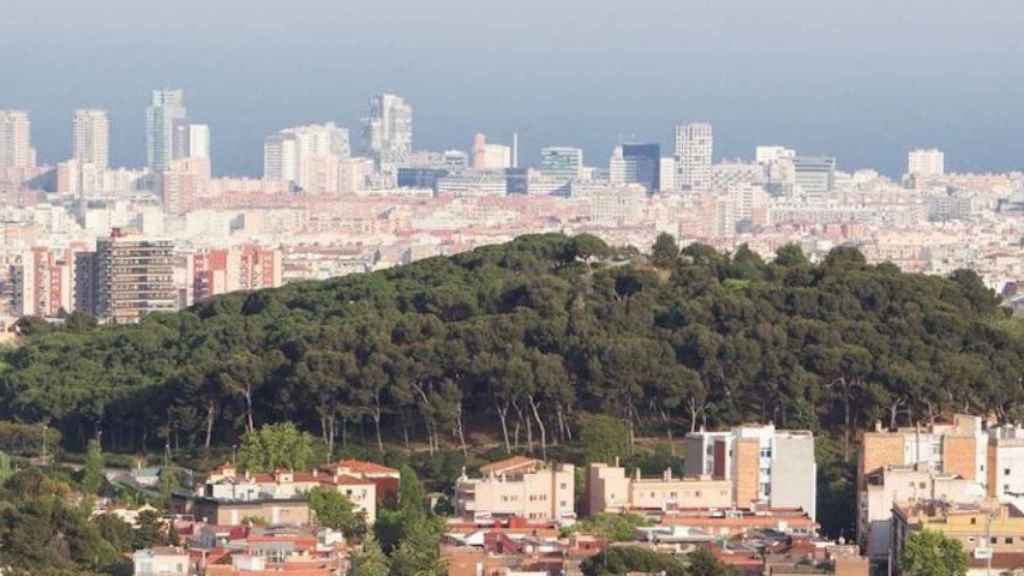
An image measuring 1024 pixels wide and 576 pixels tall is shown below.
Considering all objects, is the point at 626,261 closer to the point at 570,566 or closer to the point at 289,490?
the point at 289,490

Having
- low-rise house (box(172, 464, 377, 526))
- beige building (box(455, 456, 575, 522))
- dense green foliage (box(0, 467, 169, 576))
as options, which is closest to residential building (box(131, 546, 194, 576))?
dense green foliage (box(0, 467, 169, 576))

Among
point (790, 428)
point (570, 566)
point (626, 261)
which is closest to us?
point (570, 566)

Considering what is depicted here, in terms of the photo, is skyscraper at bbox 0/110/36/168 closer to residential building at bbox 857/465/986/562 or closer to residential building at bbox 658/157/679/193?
residential building at bbox 658/157/679/193

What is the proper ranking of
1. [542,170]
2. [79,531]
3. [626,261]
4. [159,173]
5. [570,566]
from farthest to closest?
1. [542,170]
2. [159,173]
3. [626,261]
4. [79,531]
5. [570,566]

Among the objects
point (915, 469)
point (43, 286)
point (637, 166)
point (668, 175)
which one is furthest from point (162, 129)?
point (915, 469)

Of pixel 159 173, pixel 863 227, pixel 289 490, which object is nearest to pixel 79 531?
pixel 289 490

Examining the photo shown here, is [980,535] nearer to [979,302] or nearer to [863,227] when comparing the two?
[979,302]

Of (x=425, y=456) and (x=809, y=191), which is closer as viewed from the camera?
(x=425, y=456)
